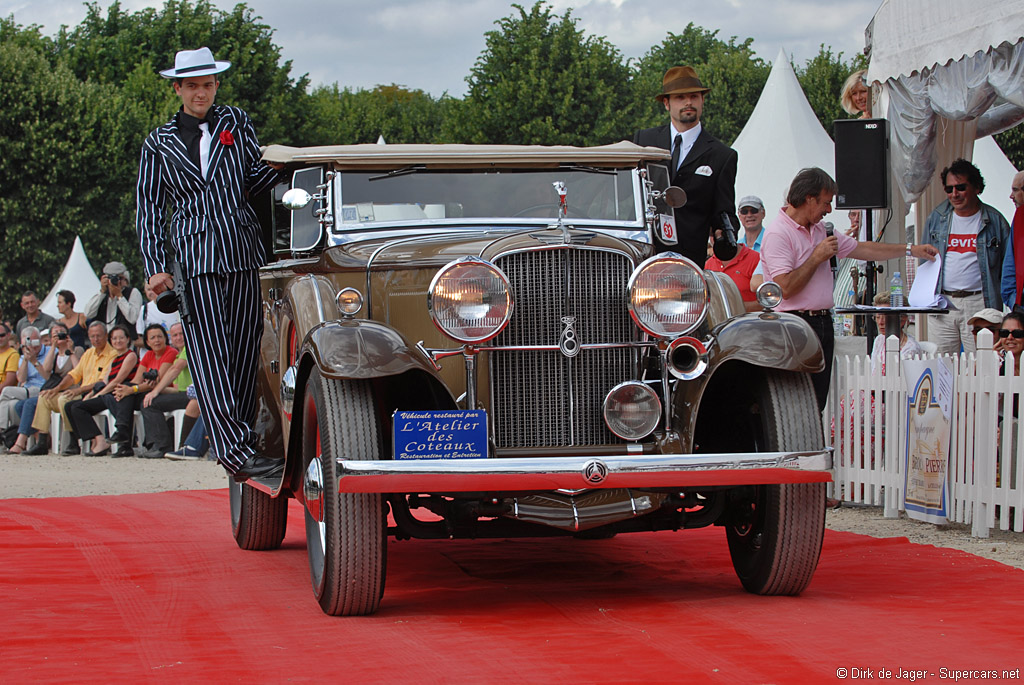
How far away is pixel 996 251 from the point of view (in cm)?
890

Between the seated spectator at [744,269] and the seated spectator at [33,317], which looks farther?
the seated spectator at [33,317]

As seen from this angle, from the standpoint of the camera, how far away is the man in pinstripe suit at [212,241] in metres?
6.17

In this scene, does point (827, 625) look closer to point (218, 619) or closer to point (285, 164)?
point (218, 619)

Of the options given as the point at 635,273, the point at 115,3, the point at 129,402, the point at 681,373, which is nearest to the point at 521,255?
the point at 635,273

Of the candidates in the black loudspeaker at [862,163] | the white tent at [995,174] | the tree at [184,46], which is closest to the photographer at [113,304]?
the black loudspeaker at [862,163]

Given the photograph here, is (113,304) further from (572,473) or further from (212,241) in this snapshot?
(572,473)

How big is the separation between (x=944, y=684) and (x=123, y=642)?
259cm

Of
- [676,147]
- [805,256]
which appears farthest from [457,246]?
[805,256]

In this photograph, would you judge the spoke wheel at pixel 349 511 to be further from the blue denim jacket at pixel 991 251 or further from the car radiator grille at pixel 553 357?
the blue denim jacket at pixel 991 251

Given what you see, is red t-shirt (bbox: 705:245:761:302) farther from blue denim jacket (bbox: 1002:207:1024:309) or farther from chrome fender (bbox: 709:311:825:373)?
chrome fender (bbox: 709:311:825:373)

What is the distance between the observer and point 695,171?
284 inches

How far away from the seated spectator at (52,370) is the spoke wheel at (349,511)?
1145 centimetres

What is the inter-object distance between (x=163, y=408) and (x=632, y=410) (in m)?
9.74

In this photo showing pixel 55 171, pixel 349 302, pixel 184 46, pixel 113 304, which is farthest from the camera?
pixel 184 46
